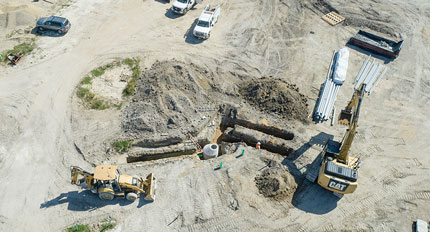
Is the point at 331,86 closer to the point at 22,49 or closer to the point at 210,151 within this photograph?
the point at 210,151

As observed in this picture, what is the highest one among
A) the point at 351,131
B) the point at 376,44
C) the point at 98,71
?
the point at 351,131

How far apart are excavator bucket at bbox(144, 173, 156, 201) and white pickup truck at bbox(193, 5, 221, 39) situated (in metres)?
15.2

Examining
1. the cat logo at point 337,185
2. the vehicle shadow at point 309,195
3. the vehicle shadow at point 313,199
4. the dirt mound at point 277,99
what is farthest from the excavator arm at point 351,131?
the dirt mound at point 277,99

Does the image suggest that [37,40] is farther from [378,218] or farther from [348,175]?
[378,218]

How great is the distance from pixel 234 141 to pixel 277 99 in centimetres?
432

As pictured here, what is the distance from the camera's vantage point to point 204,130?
2228 centimetres

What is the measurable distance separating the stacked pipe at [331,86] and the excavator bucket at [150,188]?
11.9 meters

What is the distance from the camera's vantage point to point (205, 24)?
2928cm

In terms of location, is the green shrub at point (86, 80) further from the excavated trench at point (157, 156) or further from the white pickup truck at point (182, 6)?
the white pickup truck at point (182, 6)

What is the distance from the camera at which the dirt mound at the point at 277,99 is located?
22.7 meters

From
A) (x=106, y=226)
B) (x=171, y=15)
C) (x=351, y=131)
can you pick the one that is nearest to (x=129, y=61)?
(x=171, y=15)

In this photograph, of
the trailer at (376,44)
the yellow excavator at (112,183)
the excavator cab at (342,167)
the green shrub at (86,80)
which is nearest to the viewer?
the yellow excavator at (112,183)

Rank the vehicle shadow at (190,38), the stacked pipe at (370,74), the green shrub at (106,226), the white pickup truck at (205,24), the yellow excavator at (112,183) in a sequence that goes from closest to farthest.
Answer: the green shrub at (106,226) < the yellow excavator at (112,183) < the stacked pipe at (370,74) < the white pickup truck at (205,24) < the vehicle shadow at (190,38)

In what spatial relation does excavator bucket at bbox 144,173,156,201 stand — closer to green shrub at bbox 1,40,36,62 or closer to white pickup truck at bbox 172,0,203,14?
green shrub at bbox 1,40,36,62
